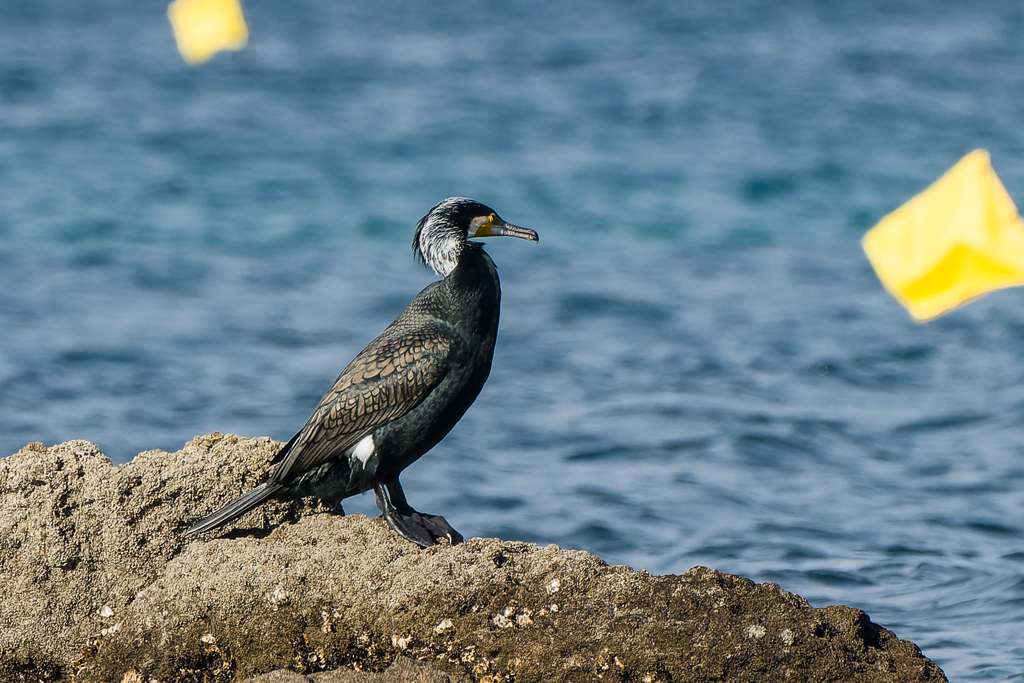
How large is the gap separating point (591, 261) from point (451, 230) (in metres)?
7.82

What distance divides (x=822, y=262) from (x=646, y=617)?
30.1 ft

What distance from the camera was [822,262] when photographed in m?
12.0

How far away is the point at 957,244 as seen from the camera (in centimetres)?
388

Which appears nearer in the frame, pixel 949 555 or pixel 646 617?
pixel 646 617

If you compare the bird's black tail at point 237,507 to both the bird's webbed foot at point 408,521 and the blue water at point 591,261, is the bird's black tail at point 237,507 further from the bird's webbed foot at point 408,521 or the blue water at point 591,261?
the blue water at point 591,261


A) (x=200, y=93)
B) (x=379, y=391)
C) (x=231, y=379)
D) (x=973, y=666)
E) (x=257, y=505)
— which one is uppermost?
(x=200, y=93)

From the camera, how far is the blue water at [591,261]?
6430 mm

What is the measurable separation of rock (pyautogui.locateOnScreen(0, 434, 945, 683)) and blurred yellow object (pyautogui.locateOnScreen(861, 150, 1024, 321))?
115 cm

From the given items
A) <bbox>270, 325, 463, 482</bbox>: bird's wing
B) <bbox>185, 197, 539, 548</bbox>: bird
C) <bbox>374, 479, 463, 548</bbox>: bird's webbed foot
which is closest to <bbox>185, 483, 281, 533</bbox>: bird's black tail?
<bbox>185, 197, 539, 548</bbox>: bird

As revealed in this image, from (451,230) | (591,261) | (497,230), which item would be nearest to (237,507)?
(451,230)

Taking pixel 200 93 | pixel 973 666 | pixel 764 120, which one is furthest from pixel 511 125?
pixel 973 666

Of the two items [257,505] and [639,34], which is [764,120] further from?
[257,505]

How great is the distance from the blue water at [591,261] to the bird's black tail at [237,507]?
7.36 feet

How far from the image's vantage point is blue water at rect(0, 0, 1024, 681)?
6.43m
